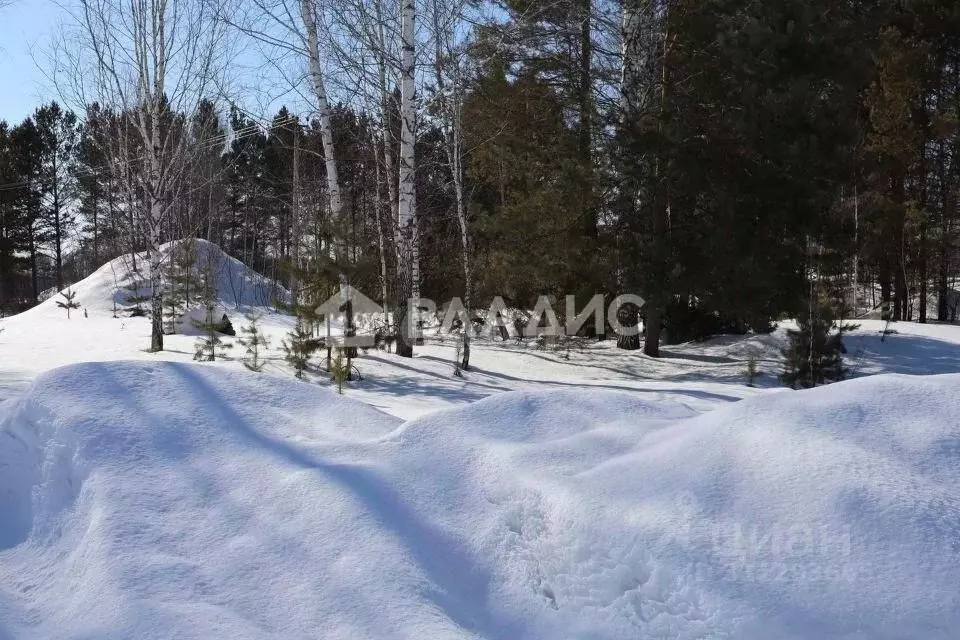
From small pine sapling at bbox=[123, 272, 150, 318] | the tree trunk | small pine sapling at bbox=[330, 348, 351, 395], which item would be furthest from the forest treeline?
small pine sapling at bbox=[123, 272, 150, 318]

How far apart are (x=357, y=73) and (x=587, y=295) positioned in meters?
5.28

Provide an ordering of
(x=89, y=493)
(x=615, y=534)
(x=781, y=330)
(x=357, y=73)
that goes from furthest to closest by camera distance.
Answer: (x=781, y=330), (x=357, y=73), (x=89, y=493), (x=615, y=534)

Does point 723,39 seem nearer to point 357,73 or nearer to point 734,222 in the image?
point 734,222

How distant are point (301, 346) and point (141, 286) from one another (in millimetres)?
14084

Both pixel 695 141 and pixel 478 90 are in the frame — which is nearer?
pixel 695 141

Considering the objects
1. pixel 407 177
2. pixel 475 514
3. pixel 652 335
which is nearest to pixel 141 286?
pixel 407 177

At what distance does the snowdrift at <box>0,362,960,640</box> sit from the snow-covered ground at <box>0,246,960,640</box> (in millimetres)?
11

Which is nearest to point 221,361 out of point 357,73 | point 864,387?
point 357,73

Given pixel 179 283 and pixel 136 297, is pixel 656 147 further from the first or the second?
pixel 136 297

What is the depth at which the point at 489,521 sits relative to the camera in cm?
303

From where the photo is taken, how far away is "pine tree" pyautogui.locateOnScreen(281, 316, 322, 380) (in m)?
8.60

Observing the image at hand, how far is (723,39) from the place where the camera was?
9758 millimetres

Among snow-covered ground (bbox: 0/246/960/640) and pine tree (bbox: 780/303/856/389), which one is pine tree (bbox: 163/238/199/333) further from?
pine tree (bbox: 780/303/856/389)

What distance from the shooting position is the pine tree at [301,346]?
8.60 m
